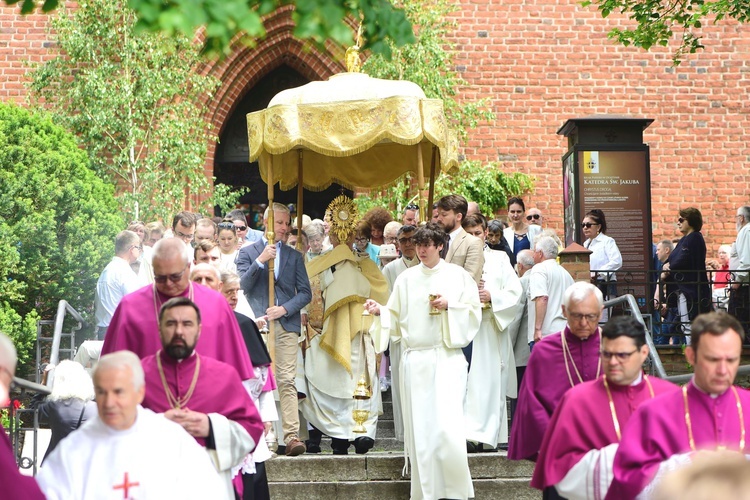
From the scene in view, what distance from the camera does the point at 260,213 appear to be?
65.4 ft

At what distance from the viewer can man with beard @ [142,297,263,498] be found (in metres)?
6.23

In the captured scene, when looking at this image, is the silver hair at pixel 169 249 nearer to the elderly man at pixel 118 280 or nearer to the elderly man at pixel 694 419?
the elderly man at pixel 694 419

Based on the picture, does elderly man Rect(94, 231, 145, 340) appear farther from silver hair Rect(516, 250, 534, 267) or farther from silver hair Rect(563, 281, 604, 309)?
silver hair Rect(563, 281, 604, 309)

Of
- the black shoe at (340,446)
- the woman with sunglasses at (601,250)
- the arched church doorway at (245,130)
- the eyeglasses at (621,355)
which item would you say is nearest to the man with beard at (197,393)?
the eyeglasses at (621,355)

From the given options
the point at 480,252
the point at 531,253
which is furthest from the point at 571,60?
the point at 480,252

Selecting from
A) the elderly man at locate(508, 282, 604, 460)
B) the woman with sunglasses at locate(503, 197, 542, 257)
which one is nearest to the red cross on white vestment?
the elderly man at locate(508, 282, 604, 460)

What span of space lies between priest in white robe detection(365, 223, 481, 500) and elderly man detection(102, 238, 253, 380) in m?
2.91

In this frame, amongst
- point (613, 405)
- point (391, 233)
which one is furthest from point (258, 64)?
point (613, 405)

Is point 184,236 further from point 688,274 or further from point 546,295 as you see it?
point 688,274

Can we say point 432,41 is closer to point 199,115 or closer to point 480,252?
point 199,115

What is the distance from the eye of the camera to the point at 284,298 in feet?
35.0

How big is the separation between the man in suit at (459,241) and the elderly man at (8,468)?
18.3 ft

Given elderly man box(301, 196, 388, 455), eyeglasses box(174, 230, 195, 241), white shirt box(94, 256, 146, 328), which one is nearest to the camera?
white shirt box(94, 256, 146, 328)

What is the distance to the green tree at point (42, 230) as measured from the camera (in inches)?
579
